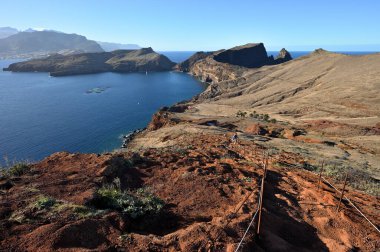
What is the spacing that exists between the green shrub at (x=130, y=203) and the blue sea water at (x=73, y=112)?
19.6 m

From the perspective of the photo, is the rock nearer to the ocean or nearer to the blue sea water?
the ocean

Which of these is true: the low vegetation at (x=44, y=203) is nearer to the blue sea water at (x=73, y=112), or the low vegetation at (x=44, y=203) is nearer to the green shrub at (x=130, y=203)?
the green shrub at (x=130, y=203)

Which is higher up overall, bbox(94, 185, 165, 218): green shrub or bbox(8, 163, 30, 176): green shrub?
bbox(94, 185, 165, 218): green shrub

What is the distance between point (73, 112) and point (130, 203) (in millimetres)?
90739

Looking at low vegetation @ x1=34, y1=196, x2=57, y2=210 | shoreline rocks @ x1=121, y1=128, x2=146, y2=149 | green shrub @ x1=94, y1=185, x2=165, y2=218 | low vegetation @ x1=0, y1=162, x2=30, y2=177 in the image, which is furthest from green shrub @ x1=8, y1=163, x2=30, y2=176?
shoreline rocks @ x1=121, y1=128, x2=146, y2=149

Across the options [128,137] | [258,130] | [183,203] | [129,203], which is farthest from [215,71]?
[129,203]

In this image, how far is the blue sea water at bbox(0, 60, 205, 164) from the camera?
65438 mm

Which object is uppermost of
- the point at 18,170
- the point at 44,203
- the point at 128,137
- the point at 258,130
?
the point at 44,203

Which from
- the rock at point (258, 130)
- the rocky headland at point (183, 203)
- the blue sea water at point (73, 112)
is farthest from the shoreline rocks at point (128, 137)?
the rocky headland at point (183, 203)

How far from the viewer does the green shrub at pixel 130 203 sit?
11689 mm

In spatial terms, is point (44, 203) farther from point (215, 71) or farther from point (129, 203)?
point (215, 71)

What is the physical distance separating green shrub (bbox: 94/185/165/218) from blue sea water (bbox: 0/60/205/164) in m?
19.6

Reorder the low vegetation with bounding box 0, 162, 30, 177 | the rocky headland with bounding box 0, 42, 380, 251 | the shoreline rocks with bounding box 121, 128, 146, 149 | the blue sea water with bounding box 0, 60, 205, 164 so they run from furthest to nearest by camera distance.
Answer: the blue sea water with bounding box 0, 60, 205, 164 < the shoreline rocks with bounding box 121, 128, 146, 149 < the low vegetation with bounding box 0, 162, 30, 177 < the rocky headland with bounding box 0, 42, 380, 251

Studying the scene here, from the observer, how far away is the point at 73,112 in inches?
3765
